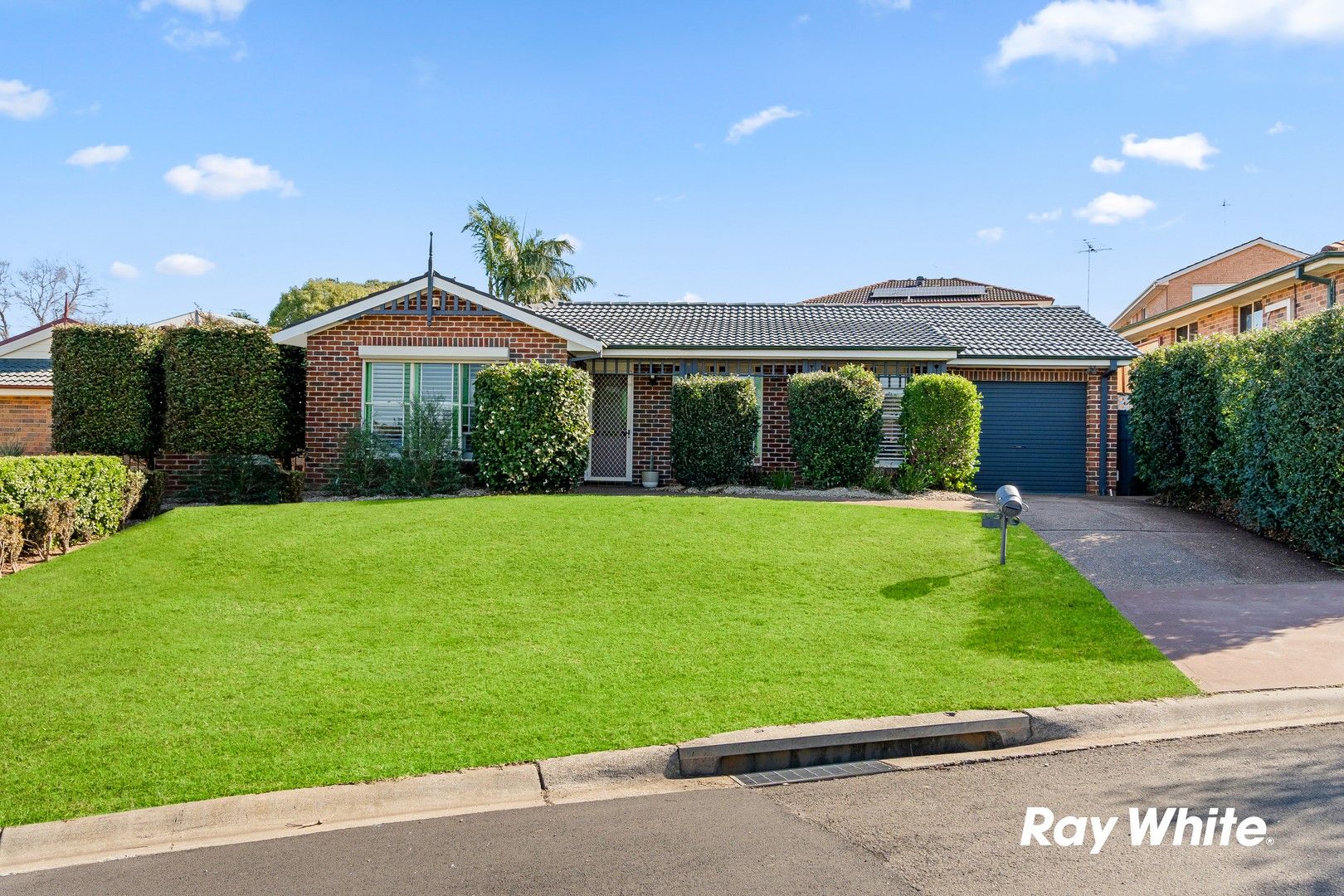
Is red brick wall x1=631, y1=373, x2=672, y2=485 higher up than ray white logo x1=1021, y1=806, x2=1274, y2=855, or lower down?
higher up

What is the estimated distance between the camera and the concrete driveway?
7465mm

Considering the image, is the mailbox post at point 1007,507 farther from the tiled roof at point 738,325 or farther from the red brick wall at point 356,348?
the red brick wall at point 356,348

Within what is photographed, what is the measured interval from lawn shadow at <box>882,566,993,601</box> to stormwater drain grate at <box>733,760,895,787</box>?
3.36 meters

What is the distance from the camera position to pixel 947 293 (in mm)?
45750

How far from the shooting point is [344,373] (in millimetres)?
16391

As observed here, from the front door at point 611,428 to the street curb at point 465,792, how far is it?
12.9m

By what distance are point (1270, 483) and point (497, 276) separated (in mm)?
27533

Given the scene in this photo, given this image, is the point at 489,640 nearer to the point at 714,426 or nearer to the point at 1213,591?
the point at 1213,591

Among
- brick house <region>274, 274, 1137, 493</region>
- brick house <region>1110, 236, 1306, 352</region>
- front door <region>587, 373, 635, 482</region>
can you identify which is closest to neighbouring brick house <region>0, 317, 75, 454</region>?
brick house <region>274, 274, 1137, 493</region>

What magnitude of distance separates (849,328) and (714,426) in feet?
17.8

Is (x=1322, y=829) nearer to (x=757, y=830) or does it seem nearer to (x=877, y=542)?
(x=757, y=830)

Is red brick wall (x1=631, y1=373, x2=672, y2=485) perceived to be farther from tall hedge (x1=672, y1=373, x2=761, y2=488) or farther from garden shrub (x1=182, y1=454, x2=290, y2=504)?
garden shrub (x1=182, y1=454, x2=290, y2=504)

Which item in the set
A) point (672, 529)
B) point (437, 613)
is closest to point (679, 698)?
point (437, 613)

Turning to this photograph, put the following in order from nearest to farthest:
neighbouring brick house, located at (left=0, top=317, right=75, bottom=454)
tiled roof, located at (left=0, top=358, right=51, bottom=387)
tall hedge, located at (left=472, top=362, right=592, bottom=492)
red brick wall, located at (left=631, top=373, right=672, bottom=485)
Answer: tall hedge, located at (left=472, top=362, right=592, bottom=492) < red brick wall, located at (left=631, top=373, right=672, bottom=485) < neighbouring brick house, located at (left=0, top=317, right=75, bottom=454) < tiled roof, located at (left=0, top=358, right=51, bottom=387)
